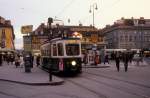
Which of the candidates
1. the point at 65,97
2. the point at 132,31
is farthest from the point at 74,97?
the point at 132,31

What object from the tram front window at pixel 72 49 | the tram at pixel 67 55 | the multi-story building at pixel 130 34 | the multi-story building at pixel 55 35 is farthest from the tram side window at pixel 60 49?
the multi-story building at pixel 130 34

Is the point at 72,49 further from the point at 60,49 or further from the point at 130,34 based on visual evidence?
the point at 130,34

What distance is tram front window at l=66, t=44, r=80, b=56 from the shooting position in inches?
1175

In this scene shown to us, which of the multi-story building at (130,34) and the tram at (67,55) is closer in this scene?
the tram at (67,55)

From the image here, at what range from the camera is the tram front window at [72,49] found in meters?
29.8

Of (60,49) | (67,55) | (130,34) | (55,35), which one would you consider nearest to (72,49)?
(67,55)

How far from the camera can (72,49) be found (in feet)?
99.0

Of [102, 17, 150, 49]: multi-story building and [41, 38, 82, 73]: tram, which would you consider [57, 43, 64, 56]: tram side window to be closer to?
[41, 38, 82, 73]: tram

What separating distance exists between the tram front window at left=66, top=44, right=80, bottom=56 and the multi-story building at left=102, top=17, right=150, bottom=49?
111m

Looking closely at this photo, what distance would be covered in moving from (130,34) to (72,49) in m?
115

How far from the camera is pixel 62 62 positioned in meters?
29.5

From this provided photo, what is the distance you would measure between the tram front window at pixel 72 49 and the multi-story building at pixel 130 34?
111 m

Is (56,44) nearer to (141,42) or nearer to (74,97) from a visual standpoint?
(74,97)

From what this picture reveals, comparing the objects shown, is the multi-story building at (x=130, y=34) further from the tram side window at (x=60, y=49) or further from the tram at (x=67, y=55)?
the tram side window at (x=60, y=49)
